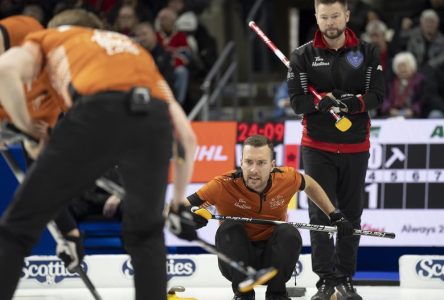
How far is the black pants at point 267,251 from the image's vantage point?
582 cm

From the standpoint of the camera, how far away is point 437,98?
912 cm

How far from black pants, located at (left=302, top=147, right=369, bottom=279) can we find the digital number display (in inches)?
60.7

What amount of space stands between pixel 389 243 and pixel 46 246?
96.4 inches

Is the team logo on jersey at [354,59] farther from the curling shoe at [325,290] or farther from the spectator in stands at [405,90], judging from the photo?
the spectator in stands at [405,90]

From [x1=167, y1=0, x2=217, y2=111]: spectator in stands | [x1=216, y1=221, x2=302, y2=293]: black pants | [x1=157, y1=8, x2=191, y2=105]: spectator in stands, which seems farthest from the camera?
[x1=167, y1=0, x2=217, y2=111]: spectator in stands

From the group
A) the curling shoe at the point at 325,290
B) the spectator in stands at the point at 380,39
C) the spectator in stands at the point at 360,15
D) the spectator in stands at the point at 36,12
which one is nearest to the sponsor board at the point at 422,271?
the curling shoe at the point at 325,290

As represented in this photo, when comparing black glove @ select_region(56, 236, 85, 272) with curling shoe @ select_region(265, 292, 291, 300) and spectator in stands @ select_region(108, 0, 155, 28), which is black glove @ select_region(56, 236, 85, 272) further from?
spectator in stands @ select_region(108, 0, 155, 28)

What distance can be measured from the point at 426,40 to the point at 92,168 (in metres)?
6.44

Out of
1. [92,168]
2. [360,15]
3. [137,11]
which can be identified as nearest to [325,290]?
[92,168]

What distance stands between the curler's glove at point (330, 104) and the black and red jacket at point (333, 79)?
0.13 meters

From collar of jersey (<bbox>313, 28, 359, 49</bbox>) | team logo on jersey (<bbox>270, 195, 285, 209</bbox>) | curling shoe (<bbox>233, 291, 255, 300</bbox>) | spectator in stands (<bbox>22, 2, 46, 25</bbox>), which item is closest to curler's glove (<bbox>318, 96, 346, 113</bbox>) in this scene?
collar of jersey (<bbox>313, 28, 359, 49</bbox>)

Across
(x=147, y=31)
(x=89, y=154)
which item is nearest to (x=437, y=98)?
(x=147, y=31)

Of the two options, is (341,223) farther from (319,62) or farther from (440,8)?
(440,8)

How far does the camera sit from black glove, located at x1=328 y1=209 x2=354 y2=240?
582cm
